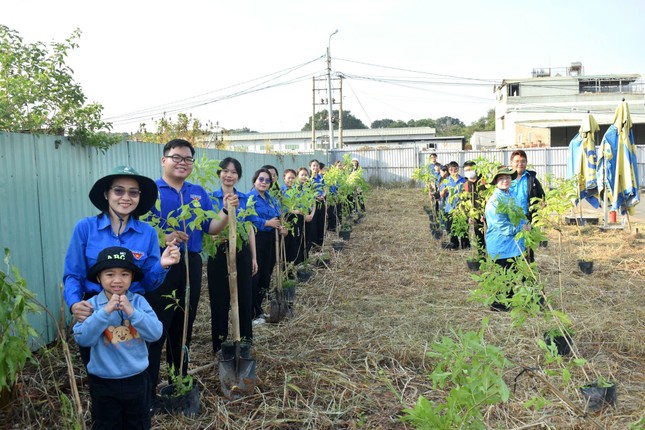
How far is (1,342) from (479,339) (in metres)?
1.67

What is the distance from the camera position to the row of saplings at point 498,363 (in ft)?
6.39

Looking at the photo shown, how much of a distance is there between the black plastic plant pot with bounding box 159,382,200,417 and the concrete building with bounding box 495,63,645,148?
1460 inches

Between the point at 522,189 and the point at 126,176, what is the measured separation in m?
4.33

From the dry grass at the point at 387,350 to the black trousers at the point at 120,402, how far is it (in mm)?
651

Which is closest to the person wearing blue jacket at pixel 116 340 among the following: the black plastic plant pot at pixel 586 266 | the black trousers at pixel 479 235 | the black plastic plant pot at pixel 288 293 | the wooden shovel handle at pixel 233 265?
the wooden shovel handle at pixel 233 265

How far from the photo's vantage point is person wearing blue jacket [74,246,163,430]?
8.43ft

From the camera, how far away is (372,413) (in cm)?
363

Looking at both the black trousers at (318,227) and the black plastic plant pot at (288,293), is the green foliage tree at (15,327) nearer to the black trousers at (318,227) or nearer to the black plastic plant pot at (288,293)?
the black plastic plant pot at (288,293)

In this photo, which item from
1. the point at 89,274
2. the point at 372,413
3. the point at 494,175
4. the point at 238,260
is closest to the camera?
the point at 89,274

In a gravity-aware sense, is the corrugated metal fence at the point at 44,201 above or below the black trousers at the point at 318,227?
above

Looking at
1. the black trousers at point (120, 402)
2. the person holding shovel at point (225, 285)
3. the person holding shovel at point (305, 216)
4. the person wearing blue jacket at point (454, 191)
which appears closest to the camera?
the black trousers at point (120, 402)

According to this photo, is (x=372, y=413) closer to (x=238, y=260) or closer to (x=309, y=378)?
(x=309, y=378)

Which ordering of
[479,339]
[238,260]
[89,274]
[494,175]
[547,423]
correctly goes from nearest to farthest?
1. [479,339]
2. [89,274]
3. [547,423]
4. [238,260]
5. [494,175]

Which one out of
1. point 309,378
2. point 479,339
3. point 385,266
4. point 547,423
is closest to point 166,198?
point 309,378
